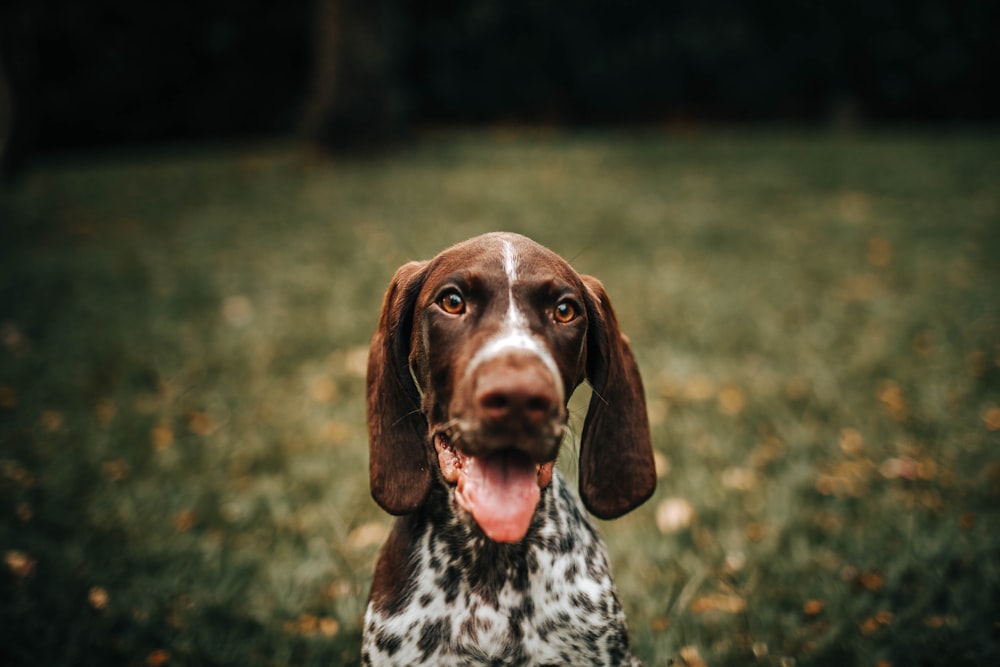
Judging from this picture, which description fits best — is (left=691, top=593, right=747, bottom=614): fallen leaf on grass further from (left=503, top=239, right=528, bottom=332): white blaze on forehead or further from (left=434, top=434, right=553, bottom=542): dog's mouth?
(left=503, top=239, right=528, bottom=332): white blaze on forehead

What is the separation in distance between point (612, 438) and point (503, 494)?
1.83 ft

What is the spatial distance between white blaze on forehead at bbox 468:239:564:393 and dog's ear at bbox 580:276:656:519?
316 mm

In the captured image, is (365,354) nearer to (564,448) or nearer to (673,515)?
(673,515)

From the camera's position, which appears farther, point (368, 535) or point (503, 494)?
point (368, 535)

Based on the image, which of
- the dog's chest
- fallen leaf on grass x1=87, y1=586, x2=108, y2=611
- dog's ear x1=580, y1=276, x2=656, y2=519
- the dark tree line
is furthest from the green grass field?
the dark tree line

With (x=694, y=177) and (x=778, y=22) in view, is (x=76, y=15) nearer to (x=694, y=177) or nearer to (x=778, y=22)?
(x=694, y=177)

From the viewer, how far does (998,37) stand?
20562 mm

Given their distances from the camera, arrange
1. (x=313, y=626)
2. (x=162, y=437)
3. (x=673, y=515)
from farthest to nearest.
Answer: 1. (x=162, y=437)
2. (x=673, y=515)
3. (x=313, y=626)

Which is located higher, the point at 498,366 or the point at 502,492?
the point at 498,366

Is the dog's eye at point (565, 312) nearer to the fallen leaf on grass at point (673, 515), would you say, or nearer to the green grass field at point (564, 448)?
the green grass field at point (564, 448)

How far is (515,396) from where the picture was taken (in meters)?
1.77

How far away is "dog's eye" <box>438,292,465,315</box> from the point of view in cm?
218

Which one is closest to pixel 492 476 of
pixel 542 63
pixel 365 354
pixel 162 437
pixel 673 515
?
pixel 673 515

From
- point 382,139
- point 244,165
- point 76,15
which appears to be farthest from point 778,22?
point 76,15
